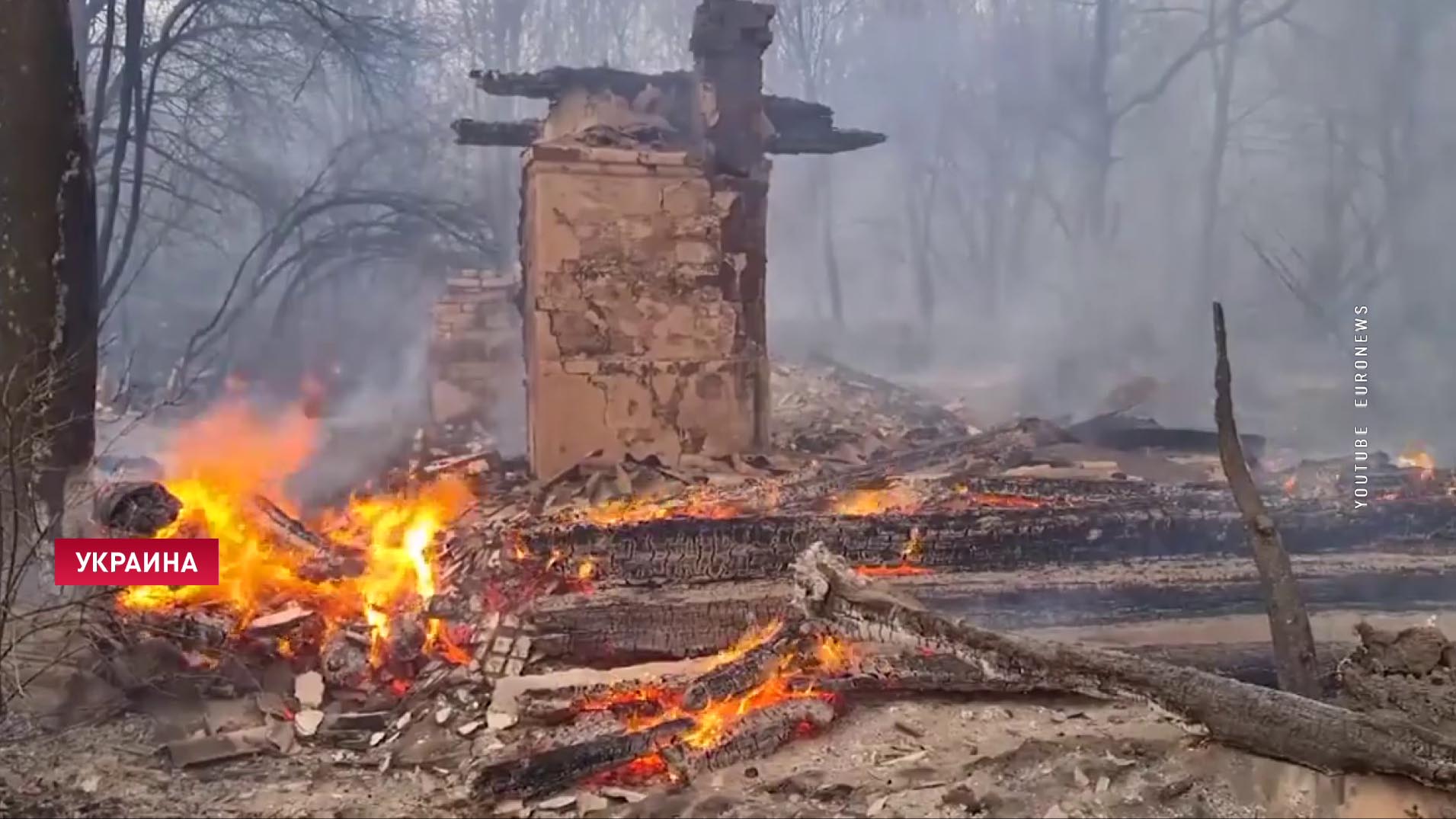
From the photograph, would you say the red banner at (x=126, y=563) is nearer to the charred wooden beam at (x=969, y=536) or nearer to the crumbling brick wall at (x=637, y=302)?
the charred wooden beam at (x=969, y=536)

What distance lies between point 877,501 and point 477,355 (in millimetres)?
7515

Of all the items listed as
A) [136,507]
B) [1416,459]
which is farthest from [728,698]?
[1416,459]

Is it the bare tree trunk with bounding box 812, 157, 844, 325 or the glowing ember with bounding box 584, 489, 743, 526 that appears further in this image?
the bare tree trunk with bounding box 812, 157, 844, 325

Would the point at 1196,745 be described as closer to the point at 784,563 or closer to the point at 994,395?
the point at 784,563

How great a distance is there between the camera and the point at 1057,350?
1584 centimetres

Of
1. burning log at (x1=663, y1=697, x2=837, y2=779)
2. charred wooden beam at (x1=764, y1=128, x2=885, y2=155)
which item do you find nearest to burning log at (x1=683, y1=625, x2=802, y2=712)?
burning log at (x1=663, y1=697, x2=837, y2=779)

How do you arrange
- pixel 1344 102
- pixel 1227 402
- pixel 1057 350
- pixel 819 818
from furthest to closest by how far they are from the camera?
pixel 1057 350 → pixel 1344 102 → pixel 1227 402 → pixel 819 818

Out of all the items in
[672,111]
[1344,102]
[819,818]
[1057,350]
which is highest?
[1344,102]

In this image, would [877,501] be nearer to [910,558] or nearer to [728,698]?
[910,558]

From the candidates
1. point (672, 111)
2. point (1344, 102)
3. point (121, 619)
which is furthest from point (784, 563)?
point (1344, 102)

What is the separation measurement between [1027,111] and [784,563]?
13.1 meters

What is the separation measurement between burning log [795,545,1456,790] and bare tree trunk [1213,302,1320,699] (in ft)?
2.28

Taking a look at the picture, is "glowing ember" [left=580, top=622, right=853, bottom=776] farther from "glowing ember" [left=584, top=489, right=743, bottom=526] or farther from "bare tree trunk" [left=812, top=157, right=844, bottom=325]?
"bare tree trunk" [left=812, top=157, right=844, bottom=325]

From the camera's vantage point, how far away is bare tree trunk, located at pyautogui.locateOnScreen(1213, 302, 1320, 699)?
5.13 meters
